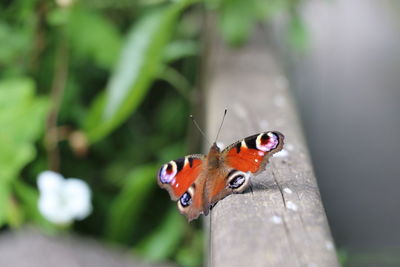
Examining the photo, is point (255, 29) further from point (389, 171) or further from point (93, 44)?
point (389, 171)

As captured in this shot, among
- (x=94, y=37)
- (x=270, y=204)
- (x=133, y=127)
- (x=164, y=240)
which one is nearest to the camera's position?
(x=270, y=204)

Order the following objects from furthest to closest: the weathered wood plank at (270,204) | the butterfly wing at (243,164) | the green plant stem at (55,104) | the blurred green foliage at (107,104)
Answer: the green plant stem at (55,104), the blurred green foliage at (107,104), the butterfly wing at (243,164), the weathered wood plank at (270,204)

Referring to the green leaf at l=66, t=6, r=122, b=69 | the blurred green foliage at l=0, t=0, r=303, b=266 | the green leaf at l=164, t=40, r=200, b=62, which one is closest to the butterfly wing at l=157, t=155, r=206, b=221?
the blurred green foliage at l=0, t=0, r=303, b=266

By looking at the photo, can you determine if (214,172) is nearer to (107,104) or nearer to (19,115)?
(107,104)

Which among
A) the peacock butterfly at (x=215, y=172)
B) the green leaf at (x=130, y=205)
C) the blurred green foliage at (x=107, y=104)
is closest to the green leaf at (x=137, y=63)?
the blurred green foliage at (x=107, y=104)

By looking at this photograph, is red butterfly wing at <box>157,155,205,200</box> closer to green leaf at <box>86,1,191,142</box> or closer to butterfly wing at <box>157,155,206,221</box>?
butterfly wing at <box>157,155,206,221</box>

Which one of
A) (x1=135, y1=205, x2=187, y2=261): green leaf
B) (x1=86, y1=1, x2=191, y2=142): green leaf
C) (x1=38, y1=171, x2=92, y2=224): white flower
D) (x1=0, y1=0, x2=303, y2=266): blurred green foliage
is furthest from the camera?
(x1=135, y1=205, x2=187, y2=261): green leaf

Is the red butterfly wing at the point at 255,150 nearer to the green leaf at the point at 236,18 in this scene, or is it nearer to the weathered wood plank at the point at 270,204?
the weathered wood plank at the point at 270,204

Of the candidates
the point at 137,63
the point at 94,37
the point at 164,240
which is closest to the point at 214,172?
the point at 137,63
